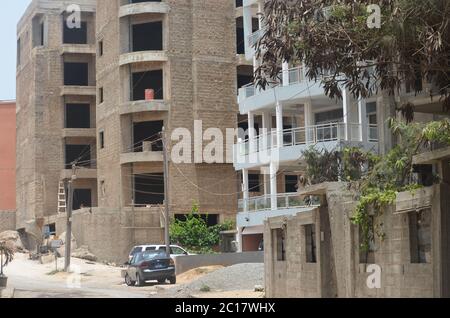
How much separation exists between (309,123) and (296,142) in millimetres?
1592

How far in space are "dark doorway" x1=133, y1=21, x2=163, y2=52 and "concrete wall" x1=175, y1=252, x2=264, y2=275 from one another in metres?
19.1

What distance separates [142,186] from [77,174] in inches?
383

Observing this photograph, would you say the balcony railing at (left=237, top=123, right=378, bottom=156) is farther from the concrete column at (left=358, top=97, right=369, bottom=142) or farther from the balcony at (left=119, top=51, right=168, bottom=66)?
the balcony at (left=119, top=51, right=168, bottom=66)

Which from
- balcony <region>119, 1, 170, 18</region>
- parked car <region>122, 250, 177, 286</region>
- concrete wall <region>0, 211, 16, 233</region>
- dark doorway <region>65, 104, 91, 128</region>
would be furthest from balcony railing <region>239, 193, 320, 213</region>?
concrete wall <region>0, 211, 16, 233</region>

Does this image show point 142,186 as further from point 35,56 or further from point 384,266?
point 384,266

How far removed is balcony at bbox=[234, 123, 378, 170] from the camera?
3647 cm

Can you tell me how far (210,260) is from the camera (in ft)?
137

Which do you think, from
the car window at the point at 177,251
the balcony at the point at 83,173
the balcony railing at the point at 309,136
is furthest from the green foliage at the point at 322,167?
the balcony at the point at 83,173

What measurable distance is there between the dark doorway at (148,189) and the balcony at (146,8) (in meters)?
10.7

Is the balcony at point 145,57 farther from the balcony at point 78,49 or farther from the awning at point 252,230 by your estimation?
the awning at point 252,230

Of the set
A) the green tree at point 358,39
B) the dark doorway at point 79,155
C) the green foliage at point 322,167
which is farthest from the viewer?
the dark doorway at point 79,155

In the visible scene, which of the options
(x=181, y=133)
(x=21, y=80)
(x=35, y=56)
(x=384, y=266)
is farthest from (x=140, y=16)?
(x=384, y=266)

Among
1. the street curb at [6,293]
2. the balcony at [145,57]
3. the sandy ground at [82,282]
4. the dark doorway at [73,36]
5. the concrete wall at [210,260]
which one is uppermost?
the dark doorway at [73,36]

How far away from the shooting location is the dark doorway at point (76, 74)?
6606cm
